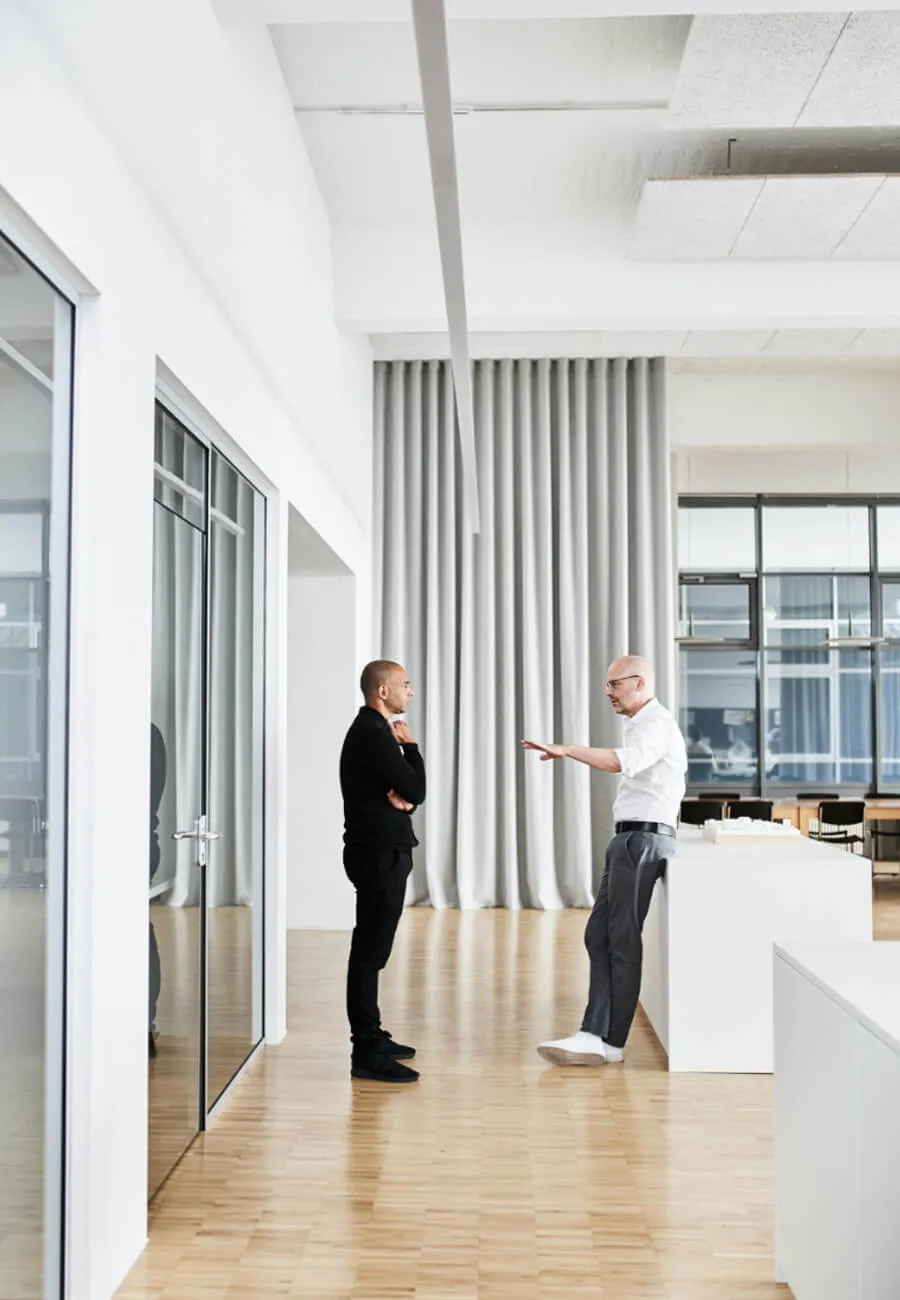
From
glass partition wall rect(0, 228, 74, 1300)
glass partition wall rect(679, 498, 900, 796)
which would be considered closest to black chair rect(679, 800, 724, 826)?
glass partition wall rect(679, 498, 900, 796)

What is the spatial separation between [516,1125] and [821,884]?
1652 mm

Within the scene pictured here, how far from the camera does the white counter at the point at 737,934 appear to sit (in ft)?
17.6

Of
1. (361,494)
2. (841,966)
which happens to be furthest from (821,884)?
(361,494)

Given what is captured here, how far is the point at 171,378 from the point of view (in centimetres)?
396

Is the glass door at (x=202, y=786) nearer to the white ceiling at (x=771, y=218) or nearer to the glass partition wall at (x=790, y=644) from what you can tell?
the white ceiling at (x=771, y=218)

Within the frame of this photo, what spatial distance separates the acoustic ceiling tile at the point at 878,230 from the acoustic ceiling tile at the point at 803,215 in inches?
1.8

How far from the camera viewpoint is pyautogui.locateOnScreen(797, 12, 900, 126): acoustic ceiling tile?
4.89m

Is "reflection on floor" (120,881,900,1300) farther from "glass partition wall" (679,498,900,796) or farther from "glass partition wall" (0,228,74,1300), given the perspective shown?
"glass partition wall" (679,498,900,796)

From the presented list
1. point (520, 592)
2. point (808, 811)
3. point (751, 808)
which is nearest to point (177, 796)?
point (520, 592)

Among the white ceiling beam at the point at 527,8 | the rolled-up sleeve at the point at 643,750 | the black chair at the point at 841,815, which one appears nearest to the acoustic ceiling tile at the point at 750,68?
the white ceiling beam at the point at 527,8

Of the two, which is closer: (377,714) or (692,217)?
(377,714)

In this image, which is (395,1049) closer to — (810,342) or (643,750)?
(643,750)

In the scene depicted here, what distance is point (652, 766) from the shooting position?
5.55 meters

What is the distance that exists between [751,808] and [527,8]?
7942mm
